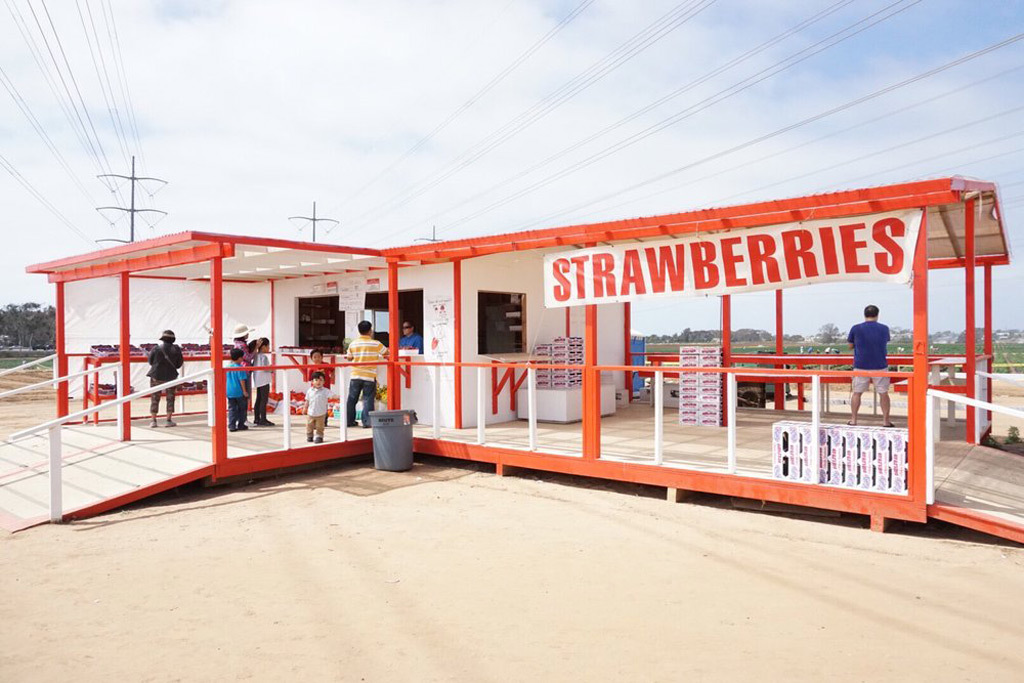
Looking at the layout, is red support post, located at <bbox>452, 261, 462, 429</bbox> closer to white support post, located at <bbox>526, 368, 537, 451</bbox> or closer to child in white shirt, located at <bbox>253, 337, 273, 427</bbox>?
white support post, located at <bbox>526, 368, 537, 451</bbox>

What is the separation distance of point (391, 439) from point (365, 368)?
142 centimetres

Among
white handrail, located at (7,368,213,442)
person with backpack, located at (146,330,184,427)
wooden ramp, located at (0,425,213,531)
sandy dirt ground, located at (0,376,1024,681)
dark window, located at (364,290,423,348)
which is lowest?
sandy dirt ground, located at (0,376,1024,681)

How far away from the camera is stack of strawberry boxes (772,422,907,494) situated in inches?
234

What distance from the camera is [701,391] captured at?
34.7 ft

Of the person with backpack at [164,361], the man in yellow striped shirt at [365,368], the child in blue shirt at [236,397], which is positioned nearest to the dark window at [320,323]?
the child in blue shirt at [236,397]

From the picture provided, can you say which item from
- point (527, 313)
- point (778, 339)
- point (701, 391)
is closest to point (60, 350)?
point (527, 313)

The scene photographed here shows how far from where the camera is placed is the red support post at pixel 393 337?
1021 centimetres

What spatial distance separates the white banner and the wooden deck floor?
1885mm

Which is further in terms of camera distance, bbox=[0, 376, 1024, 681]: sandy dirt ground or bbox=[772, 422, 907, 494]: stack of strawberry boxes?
bbox=[772, 422, 907, 494]: stack of strawberry boxes

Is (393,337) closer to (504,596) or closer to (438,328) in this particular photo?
(438,328)

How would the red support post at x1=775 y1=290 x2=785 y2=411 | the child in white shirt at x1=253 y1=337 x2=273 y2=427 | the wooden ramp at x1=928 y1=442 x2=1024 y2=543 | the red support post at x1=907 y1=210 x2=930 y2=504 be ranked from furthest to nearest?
the red support post at x1=775 y1=290 x2=785 y2=411, the child in white shirt at x1=253 y1=337 x2=273 y2=427, the red support post at x1=907 y1=210 x2=930 y2=504, the wooden ramp at x1=928 y1=442 x2=1024 y2=543

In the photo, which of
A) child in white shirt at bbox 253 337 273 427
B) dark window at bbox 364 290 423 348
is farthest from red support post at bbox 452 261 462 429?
child in white shirt at bbox 253 337 273 427

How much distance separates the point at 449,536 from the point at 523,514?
101 cm

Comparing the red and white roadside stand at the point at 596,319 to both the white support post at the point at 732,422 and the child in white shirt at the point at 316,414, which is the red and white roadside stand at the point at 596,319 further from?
the child in white shirt at the point at 316,414
